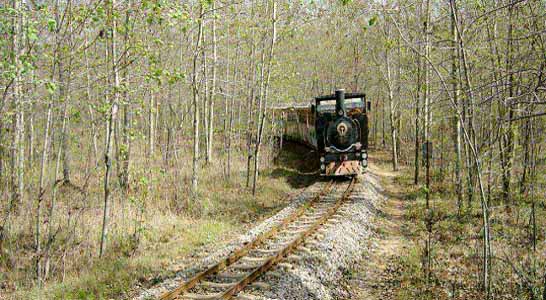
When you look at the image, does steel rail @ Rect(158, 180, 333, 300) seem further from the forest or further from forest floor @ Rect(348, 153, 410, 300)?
forest floor @ Rect(348, 153, 410, 300)

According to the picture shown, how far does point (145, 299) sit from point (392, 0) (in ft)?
37.8

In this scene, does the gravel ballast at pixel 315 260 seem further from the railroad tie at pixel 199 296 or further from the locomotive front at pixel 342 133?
the locomotive front at pixel 342 133

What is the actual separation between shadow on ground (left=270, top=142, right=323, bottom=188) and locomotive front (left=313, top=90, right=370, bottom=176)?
1657mm

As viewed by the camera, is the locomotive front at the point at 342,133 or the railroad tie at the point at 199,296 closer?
the railroad tie at the point at 199,296

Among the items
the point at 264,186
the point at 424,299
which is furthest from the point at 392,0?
the point at 424,299

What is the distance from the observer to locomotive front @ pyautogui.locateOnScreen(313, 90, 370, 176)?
18641 millimetres

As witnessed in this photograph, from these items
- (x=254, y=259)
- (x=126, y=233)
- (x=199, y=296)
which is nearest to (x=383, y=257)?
(x=254, y=259)

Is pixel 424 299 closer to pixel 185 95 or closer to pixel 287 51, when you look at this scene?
pixel 185 95

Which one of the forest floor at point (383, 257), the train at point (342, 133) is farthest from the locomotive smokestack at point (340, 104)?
the forest floor at point (383, 257)

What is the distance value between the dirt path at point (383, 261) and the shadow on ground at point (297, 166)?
5.47 metres

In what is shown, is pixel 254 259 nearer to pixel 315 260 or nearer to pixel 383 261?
pixel 315 260

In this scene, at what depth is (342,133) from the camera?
1870 centimetres

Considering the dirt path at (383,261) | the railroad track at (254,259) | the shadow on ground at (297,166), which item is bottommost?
the dirt path at (383,261)

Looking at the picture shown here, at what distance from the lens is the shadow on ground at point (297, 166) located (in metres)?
20.7
